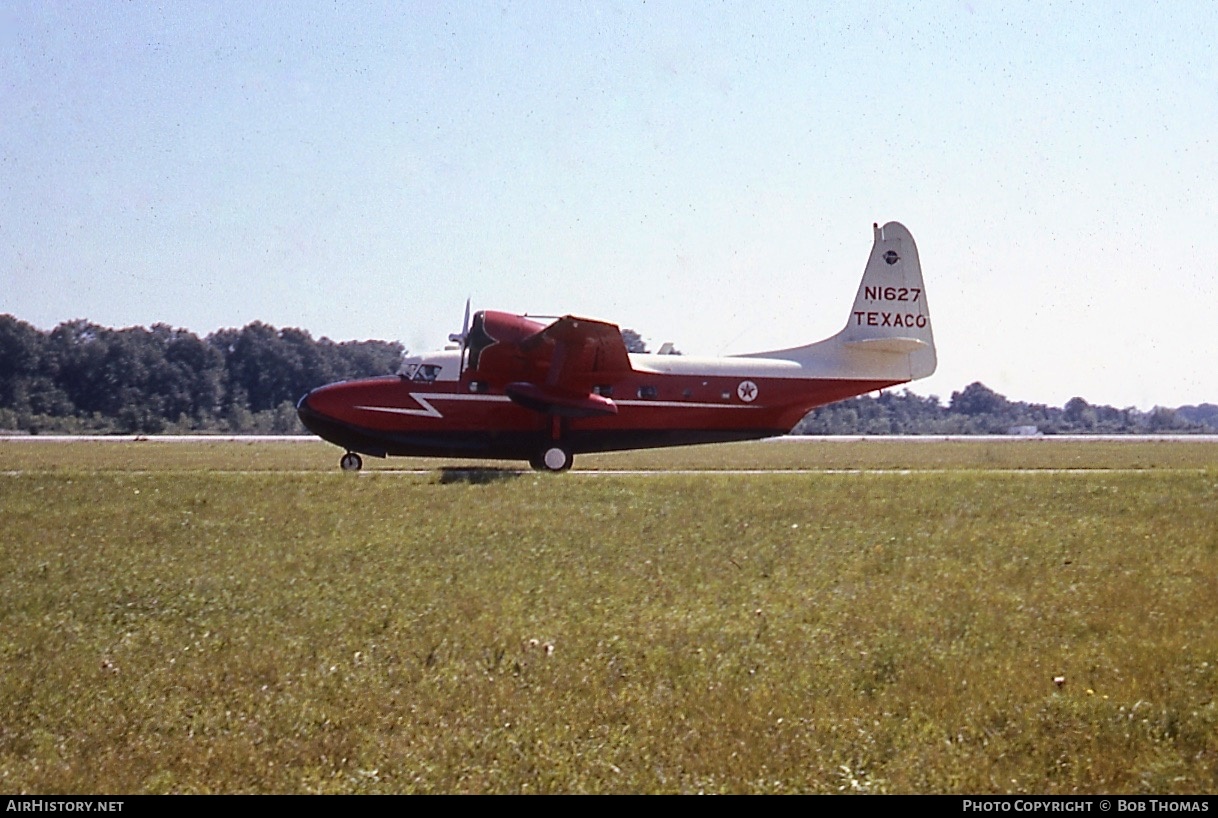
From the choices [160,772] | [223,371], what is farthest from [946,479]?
[223,371]

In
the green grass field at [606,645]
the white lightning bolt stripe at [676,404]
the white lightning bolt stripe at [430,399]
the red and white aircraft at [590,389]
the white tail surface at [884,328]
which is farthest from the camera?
the white tail surface at [884,328]

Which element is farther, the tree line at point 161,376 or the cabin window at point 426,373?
the tree line at point 161,376

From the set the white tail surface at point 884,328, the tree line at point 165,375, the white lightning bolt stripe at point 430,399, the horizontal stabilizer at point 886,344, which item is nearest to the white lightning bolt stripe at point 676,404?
the white tail surface at point 884,328

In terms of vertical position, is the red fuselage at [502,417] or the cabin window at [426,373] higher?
the cabin window at [426,373]

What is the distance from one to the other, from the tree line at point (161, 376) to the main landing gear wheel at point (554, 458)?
1796 inches

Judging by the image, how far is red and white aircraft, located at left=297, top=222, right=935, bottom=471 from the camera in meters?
29.2

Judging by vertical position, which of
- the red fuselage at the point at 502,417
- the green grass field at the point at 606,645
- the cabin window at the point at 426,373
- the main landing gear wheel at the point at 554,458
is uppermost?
the cabin window at the point at 426,373

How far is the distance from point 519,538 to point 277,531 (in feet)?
11.4

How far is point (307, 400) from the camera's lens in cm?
3027

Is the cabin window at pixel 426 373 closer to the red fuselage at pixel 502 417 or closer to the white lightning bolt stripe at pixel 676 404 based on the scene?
the red fuselage at pixel 502 417

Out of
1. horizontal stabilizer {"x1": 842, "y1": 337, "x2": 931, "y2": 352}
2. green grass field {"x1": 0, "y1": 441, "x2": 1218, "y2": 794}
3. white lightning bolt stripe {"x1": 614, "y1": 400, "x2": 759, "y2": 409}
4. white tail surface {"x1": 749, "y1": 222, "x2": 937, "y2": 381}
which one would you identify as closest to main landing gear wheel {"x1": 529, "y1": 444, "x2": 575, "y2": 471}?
white lightning bolt stripe {"x1": 614, "y1": 400, "x2": 759, "y2": 409}

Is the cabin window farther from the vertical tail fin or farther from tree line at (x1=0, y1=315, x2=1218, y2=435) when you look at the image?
tree line at (x1=0, y1=315, x2=1218, y2=435)

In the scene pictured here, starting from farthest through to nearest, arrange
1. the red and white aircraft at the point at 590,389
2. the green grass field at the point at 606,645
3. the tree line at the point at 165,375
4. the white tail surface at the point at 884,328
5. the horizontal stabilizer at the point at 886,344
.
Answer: the tree line at the point at 165,375
the white tail surface at the point at 884,328
the horizontal stabilizer at the point at 886,344
the red and white aircraft at the point at 590,389
the green grass field at the point at 606,645

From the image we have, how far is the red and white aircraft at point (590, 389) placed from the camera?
2923cm
